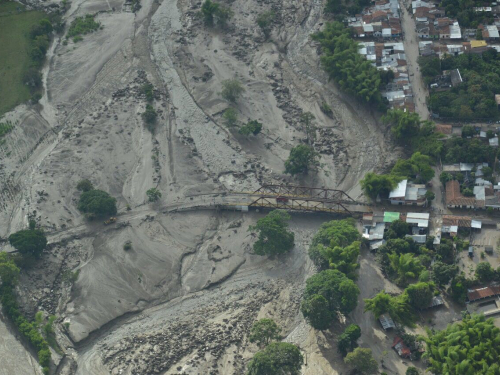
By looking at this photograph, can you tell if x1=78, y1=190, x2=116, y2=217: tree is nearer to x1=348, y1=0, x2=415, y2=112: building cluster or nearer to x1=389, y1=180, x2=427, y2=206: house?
x1=389, y1=180, x2=427, y2=206: house

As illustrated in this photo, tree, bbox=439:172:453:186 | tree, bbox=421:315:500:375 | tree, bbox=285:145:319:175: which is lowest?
tree, bbox=421:315:500:375

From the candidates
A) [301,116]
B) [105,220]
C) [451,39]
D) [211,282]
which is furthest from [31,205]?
[451,39]

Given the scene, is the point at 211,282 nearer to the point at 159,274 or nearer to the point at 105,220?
the point at 159,274

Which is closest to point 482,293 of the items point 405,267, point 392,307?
point 405,267

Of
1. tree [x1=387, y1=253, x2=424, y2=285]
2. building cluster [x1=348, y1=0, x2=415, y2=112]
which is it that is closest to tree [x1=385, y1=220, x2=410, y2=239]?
tree [x1=387, y1=253, x2=424, y2=285]

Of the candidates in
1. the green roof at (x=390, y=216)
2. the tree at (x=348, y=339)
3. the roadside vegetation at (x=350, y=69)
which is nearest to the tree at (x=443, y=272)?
the green roof at (x=390, y=216)

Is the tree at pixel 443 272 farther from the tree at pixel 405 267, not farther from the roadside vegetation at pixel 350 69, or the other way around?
the roadside vegetation at pixel 350 69
